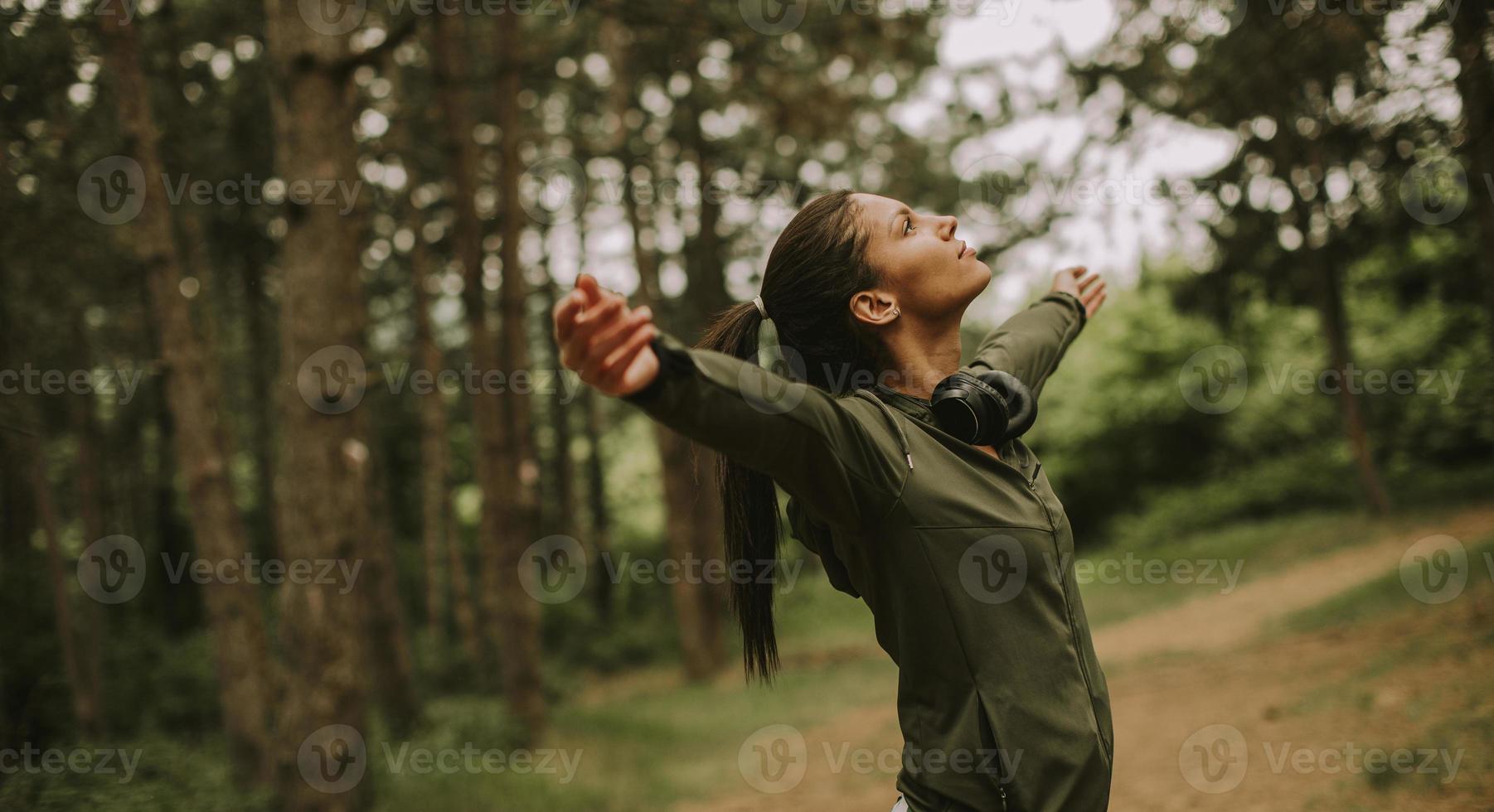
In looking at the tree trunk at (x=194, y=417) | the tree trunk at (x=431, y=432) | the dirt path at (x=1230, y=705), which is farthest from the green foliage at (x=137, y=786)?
the tree trunk at (x=431, y=432)

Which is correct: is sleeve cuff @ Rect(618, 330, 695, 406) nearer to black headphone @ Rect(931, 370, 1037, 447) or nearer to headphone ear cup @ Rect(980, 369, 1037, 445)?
black headphone @ Rect(931, 370, 1037, 447)

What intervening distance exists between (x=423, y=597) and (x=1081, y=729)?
2907 centimetres

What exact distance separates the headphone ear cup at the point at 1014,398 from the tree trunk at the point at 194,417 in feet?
28.3

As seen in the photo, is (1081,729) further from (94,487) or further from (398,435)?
(398,435)

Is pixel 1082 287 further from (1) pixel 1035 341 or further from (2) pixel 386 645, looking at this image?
(2) pixel 386 645

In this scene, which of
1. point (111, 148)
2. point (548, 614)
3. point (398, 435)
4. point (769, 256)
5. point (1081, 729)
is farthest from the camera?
point (398, 435)

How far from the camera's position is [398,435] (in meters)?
26.8

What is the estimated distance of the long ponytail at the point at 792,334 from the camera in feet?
7.82

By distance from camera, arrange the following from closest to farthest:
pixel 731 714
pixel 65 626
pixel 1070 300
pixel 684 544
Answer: pixel 1070 300
pixel 65 626
pixel 731 714
pixel 684 544

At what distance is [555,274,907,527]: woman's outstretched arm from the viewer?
166 cm

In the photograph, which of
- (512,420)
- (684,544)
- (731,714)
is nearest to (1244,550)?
(684,544)

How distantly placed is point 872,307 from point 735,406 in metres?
0.76

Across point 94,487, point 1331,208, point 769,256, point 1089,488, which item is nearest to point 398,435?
point 94,487

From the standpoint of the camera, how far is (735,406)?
1.76 m
